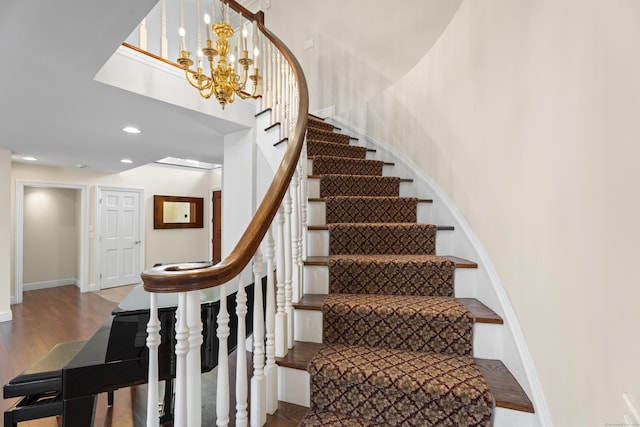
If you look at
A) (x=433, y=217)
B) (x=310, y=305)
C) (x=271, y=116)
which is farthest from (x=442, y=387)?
(x=271, y=116)

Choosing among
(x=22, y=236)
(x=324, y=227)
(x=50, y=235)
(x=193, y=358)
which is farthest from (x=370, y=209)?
(x=50, y=235)

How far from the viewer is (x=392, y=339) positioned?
1.49 meters

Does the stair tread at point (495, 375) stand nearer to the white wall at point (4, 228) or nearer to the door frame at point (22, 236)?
the white wall at point (4, 228)

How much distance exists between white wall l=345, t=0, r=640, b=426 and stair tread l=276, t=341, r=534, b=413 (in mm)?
97

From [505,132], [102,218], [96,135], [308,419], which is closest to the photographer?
[308,419]

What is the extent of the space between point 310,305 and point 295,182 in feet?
2.06

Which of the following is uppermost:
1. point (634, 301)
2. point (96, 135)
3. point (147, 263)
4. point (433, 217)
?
point (96, 135)

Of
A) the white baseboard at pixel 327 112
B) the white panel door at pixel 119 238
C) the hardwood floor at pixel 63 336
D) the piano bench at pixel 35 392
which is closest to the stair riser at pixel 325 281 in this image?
the hardwood floor at pixel 63 336

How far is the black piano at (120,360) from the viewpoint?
60.5 inches

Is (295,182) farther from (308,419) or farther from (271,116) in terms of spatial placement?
(271,116)

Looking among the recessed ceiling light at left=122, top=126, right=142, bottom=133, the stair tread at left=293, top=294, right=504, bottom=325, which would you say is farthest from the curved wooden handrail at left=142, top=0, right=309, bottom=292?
the recessed ceiling light at left=122, top=126, right=142, bottom=133

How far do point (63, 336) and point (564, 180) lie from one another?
5164 mm

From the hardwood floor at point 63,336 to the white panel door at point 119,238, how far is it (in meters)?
0.60

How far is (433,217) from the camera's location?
2398 millimetres
